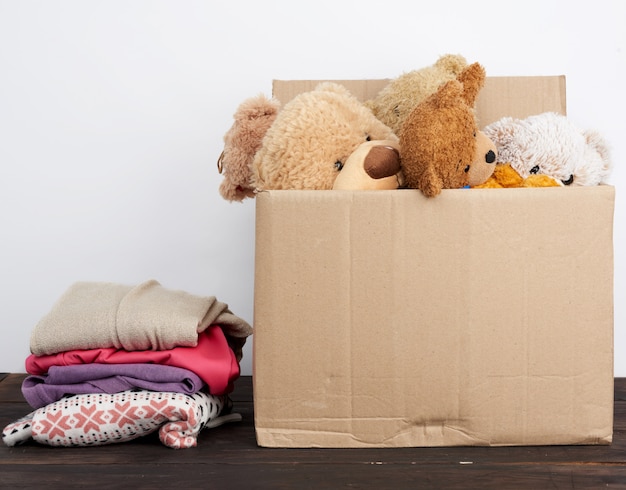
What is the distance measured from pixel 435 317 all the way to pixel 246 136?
378mm

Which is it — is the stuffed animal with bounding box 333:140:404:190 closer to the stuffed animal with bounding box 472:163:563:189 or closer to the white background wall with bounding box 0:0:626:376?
the stuffed animal with bounding box 472:163:563:189

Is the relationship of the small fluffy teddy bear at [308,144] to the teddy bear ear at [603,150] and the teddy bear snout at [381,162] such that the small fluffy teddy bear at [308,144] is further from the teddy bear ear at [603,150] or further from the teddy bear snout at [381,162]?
the teddy bear ear at [603,150]

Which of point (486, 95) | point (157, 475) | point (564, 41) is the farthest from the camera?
point (564, 41)

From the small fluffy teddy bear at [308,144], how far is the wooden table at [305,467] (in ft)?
1.16

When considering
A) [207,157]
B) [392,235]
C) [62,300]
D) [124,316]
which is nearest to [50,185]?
[207,157]

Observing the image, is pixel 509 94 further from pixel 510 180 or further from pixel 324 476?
pixel 324 476

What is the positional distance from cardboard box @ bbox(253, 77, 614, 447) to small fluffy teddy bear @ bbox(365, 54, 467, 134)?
0.26 meters

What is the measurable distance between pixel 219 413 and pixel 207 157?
537 mm

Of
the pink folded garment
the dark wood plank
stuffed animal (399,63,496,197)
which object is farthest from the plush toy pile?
the dark wood plank

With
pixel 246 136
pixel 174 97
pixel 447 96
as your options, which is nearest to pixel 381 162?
pixel 447 96

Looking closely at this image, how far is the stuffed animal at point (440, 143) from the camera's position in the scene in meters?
0.92

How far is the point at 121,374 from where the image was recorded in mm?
1010

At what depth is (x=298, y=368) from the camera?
96 cm

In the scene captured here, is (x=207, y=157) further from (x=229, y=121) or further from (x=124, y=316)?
(x=124, y=316)
